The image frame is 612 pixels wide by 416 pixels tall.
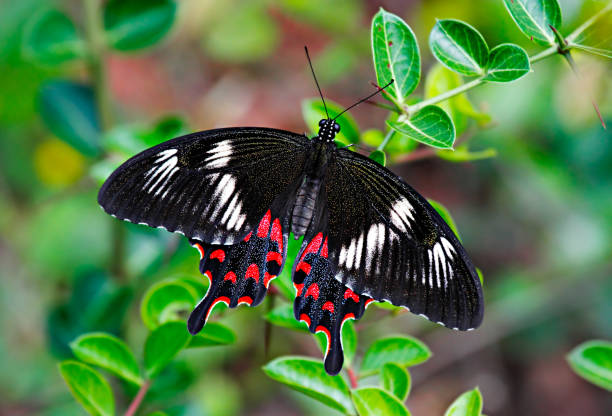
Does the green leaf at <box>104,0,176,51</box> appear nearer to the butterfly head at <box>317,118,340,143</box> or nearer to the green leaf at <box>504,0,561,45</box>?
the butterfly head at <box>317,118,340,143</box>

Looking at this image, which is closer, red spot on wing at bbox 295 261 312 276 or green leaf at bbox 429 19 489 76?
green leaf at bbox 429 19 489 76

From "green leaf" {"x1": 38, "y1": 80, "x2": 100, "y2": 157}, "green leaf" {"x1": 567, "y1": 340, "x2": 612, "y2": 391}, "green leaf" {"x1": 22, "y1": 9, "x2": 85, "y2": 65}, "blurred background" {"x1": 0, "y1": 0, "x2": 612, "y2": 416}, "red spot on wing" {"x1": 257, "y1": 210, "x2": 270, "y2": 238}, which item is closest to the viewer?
"green leaf" {"x1": 567, "y1": 340, "x2": 612, "y2": 391}

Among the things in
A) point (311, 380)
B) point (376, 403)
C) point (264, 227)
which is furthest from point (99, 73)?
point (376, 403)

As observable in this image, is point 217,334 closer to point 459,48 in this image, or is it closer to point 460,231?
point 459,48

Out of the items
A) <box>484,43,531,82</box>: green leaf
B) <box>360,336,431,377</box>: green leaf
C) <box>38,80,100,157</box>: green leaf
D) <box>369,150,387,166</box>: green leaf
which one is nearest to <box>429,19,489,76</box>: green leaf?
<box>484,43,531,82</box>: green leaf

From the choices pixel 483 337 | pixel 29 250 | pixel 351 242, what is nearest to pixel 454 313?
pixel 351 242

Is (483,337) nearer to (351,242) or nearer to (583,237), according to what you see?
(583,237)

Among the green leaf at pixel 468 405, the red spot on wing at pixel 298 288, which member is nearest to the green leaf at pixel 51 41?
the red spot on wing at pixel 298 288

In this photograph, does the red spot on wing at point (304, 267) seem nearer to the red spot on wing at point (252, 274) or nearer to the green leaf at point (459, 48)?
the red spot on wing at point (252, 274)
